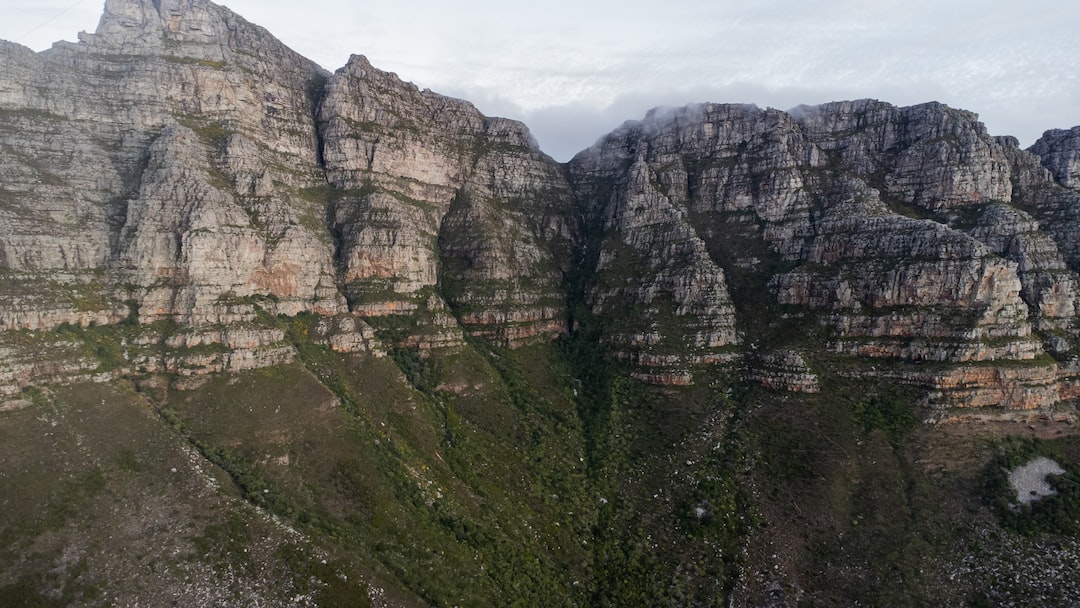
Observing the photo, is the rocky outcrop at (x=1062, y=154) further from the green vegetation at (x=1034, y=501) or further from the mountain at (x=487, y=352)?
the green vegetation at (x=1034, y=501)

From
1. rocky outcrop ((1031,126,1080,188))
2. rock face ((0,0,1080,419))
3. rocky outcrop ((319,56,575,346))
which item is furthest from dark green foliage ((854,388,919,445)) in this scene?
rocky outcrop ((1031,126,1080,188))

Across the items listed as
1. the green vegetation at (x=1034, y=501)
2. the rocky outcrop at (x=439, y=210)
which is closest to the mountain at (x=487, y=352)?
the green vegetation at (x=1034, y=501)

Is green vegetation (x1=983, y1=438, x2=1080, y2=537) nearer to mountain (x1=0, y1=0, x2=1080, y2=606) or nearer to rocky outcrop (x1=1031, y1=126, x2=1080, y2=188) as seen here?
mountain (x1=0, y1=0, x2=1080, y2=606)

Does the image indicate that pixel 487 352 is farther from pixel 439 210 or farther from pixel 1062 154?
pixel 1062 154

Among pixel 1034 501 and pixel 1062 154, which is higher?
pixel 1062 154

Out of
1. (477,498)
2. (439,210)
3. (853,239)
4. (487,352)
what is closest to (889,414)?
(853,239)
